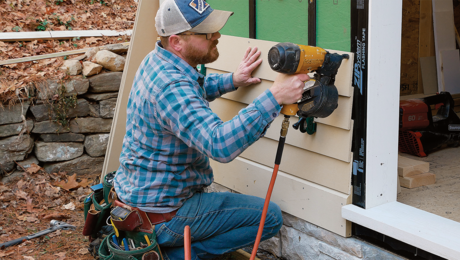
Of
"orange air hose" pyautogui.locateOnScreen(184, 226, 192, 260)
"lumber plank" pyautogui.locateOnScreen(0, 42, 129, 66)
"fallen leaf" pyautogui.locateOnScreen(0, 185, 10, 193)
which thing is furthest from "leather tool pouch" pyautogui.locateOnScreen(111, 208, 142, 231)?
"lumber plank" pyautogui.locateOnScreen(0, 42, 129, 66)

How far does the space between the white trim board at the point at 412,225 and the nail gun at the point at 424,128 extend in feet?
4.24

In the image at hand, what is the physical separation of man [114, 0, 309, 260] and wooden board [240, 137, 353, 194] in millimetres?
316

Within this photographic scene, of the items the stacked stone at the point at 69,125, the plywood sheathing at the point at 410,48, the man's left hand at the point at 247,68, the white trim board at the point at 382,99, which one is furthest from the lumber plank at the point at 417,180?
the stacked stone at the point at 69,125

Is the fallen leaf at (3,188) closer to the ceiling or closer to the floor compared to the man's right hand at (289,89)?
closer to the floor

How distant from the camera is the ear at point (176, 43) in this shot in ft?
7.39

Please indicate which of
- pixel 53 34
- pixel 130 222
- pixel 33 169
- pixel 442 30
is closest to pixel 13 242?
pixel 33 169

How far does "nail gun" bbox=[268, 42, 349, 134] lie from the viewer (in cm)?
194

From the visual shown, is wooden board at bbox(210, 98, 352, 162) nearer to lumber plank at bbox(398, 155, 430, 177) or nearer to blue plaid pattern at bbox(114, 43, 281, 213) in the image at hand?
blue plaid pattern at bbox(114, 43, 281, 213)

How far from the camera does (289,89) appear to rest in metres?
2.00

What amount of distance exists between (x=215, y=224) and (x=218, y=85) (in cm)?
90

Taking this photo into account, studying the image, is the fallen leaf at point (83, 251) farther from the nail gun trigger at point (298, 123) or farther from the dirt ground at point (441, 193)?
the dirt ground at point (441, 193)

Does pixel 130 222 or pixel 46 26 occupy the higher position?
pixel 46 26

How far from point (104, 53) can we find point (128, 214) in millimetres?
2967

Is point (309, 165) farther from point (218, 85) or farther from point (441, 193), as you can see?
point (441, 193)
